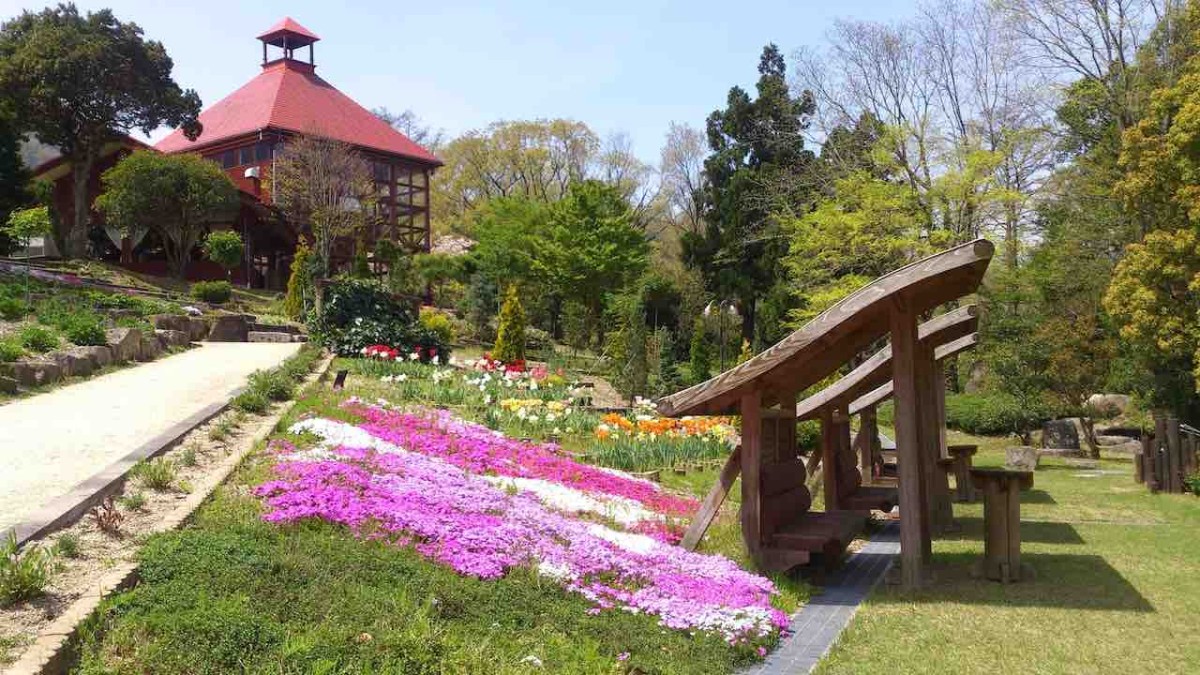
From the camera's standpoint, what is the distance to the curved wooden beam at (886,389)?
12.0 m

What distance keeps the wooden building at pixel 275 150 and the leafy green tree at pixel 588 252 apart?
6.65 m

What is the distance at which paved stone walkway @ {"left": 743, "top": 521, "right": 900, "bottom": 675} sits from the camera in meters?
5.63

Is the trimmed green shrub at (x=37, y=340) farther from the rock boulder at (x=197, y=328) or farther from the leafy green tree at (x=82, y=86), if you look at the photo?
the leafy green tree at (x=82, y=86)

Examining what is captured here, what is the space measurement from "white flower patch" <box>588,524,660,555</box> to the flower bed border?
114 inches

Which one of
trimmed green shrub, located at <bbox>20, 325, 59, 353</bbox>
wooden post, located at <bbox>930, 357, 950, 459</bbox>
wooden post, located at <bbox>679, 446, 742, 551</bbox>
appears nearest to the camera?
wooden post, located at <bbox>679, 446, 742, 551</bbox>

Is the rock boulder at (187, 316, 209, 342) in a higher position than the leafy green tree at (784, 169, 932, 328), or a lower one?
lower

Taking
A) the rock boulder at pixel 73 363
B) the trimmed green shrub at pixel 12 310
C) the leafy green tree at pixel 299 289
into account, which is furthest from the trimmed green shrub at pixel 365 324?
the leafy green tree at pixel 299 289

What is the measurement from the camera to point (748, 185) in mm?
37781

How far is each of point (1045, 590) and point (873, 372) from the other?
11.1ft

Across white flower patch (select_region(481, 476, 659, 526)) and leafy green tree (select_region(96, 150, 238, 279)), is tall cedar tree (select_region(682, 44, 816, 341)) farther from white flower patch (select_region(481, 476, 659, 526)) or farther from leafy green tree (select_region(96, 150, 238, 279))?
white flower patch (select_region(481, 476, 659, 526))

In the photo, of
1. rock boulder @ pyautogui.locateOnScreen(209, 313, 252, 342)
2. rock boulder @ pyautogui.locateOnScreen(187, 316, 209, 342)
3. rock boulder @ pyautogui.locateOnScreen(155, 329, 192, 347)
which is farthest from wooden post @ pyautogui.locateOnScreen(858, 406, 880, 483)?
rock boulder @ pyautogui.locateOnScreen(209, 313, 252, 342)

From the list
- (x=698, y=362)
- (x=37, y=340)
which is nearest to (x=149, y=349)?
(x=37, y=340)

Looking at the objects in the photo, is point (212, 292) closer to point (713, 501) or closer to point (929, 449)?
point (929, 449)

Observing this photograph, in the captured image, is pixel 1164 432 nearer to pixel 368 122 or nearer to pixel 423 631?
pixel 423 631
